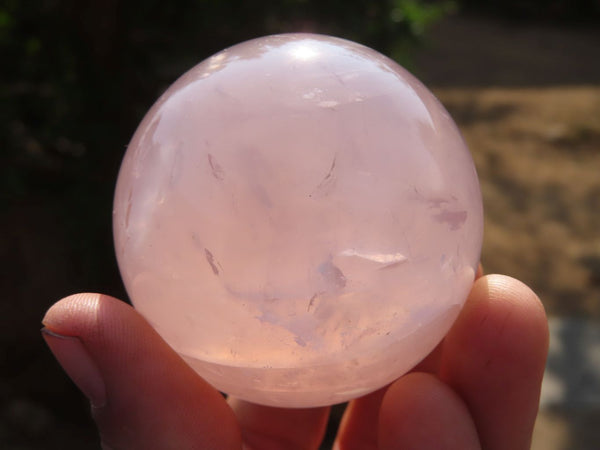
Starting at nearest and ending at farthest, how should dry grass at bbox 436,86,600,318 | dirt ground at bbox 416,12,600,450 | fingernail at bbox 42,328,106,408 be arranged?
fingernail at bbox 42,328,106,408 < dirt ground at bbox 416,12,600,450 < dry grass at bbox 436,86,600,318

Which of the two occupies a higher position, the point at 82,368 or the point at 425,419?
the point at 82,368

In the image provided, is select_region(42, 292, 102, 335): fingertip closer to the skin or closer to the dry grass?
the skin

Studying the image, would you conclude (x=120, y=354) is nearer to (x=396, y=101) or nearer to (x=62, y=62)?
(x=396, y=101)

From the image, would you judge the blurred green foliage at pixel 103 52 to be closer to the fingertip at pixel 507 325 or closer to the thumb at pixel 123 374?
the thumb at pixel 123 374

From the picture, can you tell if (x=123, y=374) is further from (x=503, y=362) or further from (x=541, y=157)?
(x=541, y=157)

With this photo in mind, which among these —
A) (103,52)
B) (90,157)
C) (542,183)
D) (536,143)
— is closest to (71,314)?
(90,157)

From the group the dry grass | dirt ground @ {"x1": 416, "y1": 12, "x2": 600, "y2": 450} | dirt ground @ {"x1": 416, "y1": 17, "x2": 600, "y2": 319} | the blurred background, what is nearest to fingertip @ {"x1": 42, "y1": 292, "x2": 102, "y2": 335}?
the blurred background

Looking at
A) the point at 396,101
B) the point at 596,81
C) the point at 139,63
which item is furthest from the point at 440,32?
the point at 396,101
